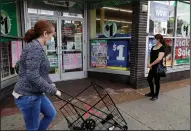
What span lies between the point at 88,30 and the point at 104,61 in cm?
119

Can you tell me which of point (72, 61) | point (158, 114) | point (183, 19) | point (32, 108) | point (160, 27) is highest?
point (183, 19)

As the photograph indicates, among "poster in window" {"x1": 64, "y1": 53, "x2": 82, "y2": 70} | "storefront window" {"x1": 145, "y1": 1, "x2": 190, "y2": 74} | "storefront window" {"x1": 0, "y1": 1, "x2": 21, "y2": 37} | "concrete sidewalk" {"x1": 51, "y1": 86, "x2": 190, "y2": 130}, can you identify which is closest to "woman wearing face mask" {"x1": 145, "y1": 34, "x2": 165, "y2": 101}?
"concrete sidewalk" {"x1": 51, "y1": 86, "x2": 190, "y2": 130}

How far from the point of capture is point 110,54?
621 cm

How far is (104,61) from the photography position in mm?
6410

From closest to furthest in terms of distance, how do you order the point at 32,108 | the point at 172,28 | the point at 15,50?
the point at 32,108
the point at 15,50
the point at 172,28

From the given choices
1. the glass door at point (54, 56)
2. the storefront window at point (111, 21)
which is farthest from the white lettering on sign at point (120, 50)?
the glass door at point (54, 56)

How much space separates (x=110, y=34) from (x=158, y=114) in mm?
3154

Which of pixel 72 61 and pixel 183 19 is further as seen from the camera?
pixel 183 19

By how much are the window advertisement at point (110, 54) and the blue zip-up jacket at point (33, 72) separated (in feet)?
12.9

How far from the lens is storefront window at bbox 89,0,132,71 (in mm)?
5875

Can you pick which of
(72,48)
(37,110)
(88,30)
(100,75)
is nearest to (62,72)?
(72,48)

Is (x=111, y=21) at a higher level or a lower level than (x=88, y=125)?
higher

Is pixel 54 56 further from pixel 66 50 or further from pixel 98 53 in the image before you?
pixel 98 53

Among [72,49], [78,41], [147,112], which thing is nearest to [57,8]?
[78,41]
